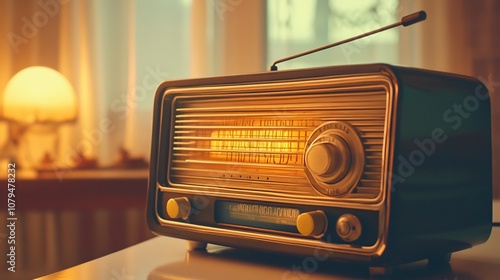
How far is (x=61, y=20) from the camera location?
1947 mm

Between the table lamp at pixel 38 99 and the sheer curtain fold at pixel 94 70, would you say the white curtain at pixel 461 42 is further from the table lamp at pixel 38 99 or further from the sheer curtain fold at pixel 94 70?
the table lamp at pixel 38 99

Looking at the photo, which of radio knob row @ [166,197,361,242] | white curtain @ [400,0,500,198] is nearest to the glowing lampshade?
white curtain @ [400,0,500,198]

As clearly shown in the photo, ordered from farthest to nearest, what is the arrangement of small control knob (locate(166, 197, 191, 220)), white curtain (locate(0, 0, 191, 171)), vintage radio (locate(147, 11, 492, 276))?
white curtain (locate(0, 0, 191, 171)) < small control knob (locate(166, 197, 191, 220)) < vintage radio (locate(147, 11, 492, 276))

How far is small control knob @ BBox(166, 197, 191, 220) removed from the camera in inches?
31.0

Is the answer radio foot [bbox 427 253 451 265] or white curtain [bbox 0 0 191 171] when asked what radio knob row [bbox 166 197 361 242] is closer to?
radio foot [bbox 427 253 451 265]

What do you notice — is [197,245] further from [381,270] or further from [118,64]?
[118,64]

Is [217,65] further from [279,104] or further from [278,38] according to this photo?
[279,104]

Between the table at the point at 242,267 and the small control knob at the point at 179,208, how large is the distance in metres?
0.05

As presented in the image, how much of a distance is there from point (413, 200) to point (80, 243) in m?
1.47

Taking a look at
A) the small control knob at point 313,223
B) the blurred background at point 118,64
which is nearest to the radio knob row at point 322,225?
the small control knob at point 313,223

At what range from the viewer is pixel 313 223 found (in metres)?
0.65

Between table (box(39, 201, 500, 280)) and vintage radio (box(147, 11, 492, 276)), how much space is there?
0.02m

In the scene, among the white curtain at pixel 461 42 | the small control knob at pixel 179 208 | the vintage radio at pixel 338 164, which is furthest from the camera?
the white curtain at pixel 461 42

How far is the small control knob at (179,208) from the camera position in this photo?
79cm
